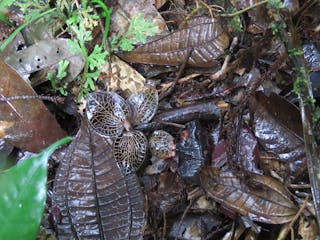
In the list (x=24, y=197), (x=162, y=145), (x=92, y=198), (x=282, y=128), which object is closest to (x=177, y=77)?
(x=162, y=145)

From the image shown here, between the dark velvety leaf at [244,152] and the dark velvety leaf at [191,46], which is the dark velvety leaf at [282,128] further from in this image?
the dark velvety leaf at [191,46]

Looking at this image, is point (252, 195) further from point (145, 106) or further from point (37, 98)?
point (37, 98)

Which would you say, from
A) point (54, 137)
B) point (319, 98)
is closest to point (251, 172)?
point (319, 98)

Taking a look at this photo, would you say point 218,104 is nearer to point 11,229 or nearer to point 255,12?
point 255,12

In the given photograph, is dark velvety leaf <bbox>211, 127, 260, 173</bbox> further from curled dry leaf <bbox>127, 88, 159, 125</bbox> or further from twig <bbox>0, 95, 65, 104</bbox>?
twig <bbox>0, 95, 65, 104</bbox>

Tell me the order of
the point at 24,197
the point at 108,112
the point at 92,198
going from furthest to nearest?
the point at 108,112
the point at 92,198
the point at 24,197

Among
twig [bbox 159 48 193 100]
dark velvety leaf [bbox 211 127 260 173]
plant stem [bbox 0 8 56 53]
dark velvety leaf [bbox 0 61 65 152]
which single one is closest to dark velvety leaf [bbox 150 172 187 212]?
dark velvety leaf [bbox 211 127 260 173]
